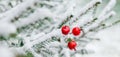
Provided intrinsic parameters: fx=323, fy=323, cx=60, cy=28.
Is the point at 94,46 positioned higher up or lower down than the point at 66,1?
higher up

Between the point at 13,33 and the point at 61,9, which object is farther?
the point at 61,9

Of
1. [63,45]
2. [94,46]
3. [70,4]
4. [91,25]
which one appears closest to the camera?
[63,45]

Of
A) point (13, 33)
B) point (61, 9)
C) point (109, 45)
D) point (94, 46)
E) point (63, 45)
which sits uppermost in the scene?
point (109, 45)

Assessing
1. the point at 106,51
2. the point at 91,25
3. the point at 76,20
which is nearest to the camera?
the point at 76,20

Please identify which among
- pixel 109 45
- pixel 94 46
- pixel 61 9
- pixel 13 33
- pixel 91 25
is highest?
pixel 109 45

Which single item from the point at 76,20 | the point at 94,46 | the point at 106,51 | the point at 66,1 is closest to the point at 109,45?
the point at 106,51

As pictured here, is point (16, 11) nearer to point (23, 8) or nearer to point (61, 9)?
point (23, 8)

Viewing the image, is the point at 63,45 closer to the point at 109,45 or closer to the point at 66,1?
the point at 66,1

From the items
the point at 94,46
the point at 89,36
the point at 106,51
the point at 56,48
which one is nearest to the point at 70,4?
the point at 89,36

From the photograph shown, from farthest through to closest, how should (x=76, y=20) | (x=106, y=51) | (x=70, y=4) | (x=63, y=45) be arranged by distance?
(x=106, y=51) → (x=70, y=4) → (x=63, y=45) → (x=76, y=20)
